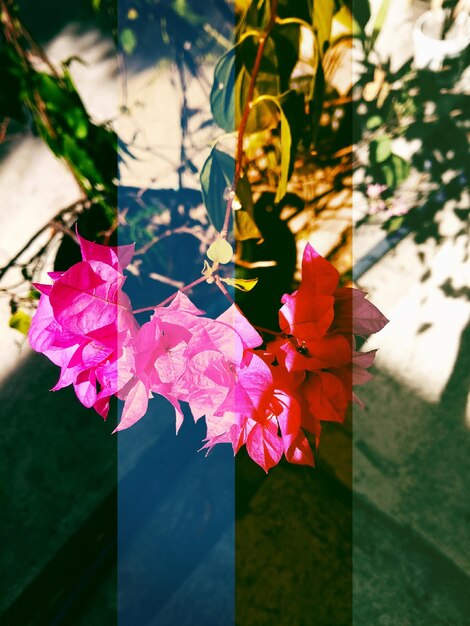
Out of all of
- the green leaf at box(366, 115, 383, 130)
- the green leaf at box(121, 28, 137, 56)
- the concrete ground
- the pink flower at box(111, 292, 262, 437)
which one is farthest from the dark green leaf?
the pink flower at box(111, 292, 262, 437)

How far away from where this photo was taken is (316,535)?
3.57 feet

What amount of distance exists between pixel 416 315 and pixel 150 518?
0.76 meters

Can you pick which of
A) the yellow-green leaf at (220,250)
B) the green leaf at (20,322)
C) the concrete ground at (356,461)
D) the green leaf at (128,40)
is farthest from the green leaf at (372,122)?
the green leaf at (20,322)

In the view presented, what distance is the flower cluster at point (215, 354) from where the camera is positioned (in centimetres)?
43

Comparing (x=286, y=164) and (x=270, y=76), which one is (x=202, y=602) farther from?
(x=270, y=76)

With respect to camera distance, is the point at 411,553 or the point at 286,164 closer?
the point at 286,164

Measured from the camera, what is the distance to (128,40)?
3.51ft

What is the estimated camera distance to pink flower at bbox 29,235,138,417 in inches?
16.6

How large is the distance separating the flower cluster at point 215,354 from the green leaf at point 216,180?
23cm

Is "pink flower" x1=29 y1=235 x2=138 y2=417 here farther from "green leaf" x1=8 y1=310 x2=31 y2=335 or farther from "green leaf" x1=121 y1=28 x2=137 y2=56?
"green leaf" x1=121 y1=28 x2=137 y2=56

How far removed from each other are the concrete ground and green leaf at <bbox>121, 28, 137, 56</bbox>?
6 centimetres

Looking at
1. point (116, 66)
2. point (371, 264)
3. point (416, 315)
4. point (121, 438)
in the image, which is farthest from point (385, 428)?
point (116, 66)

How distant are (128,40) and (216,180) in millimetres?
567

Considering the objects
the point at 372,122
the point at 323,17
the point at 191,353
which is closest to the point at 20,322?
the point at 191,353
